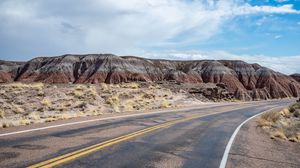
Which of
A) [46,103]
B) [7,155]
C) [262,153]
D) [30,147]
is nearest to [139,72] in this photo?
[46,103]

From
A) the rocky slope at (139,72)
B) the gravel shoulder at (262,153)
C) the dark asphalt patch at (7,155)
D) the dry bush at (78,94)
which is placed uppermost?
the rocky slope at (139,72)

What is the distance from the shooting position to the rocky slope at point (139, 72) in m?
107

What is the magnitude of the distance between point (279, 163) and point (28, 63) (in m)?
124

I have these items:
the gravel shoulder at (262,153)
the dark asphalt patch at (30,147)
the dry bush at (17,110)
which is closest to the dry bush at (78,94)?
the dry bush at (17,110)

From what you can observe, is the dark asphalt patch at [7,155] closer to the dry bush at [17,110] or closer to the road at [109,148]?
the road at [109,148]

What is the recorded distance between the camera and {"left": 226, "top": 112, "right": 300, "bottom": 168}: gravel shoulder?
8.15 metres

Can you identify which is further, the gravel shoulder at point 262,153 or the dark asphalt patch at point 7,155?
the gravel shoulder at point 262,153

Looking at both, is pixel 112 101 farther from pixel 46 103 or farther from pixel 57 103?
pixel 46 103

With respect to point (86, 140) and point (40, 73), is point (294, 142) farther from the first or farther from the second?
point (40, 73)

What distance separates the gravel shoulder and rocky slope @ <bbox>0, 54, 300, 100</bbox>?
90358mm

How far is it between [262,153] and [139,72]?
10145cm

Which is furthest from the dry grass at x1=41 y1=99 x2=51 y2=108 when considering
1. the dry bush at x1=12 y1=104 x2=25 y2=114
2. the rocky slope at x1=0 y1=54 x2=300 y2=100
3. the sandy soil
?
the rocky slope at x1=0 y1=54 x2=300 y2=100

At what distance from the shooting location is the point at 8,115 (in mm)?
18375

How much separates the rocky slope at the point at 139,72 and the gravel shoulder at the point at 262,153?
9036 centimetres
